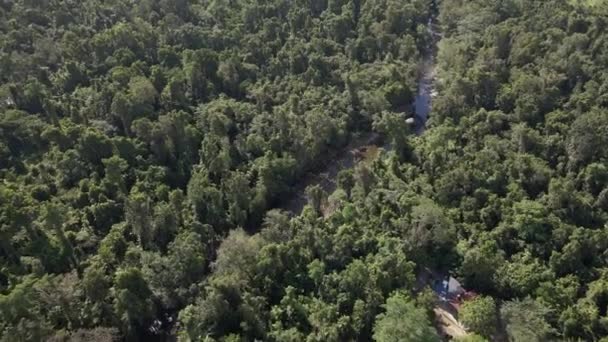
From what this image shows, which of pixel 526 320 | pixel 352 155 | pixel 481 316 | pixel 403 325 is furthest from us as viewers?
pixel 352 155

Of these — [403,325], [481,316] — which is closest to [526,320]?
[481,316]

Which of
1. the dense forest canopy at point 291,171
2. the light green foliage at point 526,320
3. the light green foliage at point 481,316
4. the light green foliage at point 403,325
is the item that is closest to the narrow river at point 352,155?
the dense forest canopy at point 291,171

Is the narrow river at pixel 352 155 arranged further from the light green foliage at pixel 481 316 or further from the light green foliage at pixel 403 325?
the light green foliage at pixel 481 316

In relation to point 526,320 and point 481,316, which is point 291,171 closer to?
point 481,316

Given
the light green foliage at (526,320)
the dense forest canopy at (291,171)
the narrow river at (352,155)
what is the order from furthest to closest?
the narrow river at (352,155) → the dense forest canopy at (291,171) → the light green foliage at (526,320)

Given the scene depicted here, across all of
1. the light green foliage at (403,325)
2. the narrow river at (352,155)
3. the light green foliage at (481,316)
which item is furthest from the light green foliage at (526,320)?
the narrow river at (352,155)

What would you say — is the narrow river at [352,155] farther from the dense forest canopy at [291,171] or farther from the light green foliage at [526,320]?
the light green foliage at [526,320]

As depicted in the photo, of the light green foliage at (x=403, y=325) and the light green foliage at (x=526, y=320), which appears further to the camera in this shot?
the light green foliage at (x=526, y=320)

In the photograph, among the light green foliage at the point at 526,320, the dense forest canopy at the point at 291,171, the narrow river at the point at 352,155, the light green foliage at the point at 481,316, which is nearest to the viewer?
the light green foliage at the point at 526,320

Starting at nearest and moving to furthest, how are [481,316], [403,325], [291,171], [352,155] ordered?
[403,325] < [481,316] < [291,171] < [352,155]

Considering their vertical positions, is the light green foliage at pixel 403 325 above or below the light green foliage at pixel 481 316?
above
